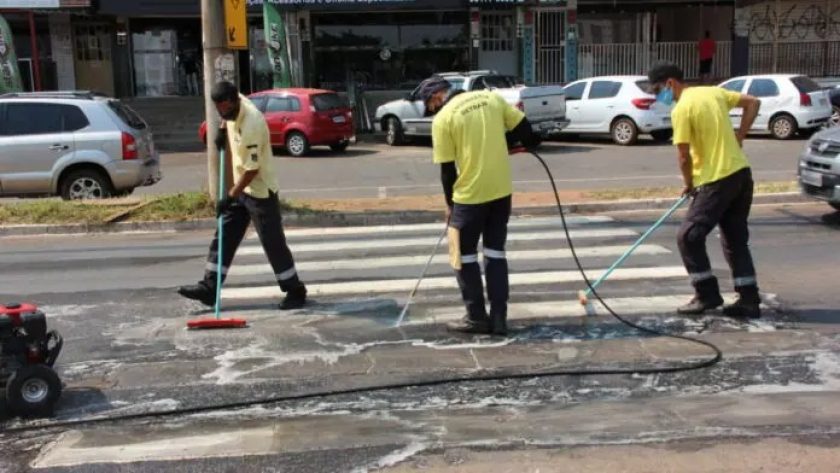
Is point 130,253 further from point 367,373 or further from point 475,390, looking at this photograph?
point 475,390

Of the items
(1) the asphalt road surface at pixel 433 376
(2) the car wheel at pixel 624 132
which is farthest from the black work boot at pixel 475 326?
(2) the car wheel at pixel 624 132

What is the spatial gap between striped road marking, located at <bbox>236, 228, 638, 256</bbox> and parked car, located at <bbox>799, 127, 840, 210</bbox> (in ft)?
7.37

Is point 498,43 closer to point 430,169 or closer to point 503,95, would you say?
point 503,95

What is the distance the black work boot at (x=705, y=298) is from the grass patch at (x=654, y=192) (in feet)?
19.9

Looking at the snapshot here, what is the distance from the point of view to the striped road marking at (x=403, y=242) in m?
9.84

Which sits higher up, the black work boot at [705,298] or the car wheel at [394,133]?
the car wheel at [394,133]

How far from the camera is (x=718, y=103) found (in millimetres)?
6164

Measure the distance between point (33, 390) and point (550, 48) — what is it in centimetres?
2620

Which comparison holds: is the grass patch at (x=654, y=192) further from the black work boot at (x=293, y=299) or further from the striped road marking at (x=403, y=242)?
the black work boot at (x=293, y=299)

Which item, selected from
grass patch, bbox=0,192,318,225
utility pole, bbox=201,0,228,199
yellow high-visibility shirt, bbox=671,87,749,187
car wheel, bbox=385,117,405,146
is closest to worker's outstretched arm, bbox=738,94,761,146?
yellow high-visibility shirt, bbox=671,87,749,187

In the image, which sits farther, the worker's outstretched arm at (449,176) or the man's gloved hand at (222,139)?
the man's gloved hand at (222,139)

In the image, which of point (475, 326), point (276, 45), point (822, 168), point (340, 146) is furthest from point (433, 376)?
point (276, 45)

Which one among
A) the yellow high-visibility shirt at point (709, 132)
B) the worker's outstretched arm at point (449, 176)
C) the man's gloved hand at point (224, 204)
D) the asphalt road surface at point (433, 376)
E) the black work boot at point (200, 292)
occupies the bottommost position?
the asphalt road surface at point (433, 376)

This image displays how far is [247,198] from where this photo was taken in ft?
22.2
